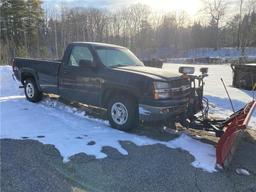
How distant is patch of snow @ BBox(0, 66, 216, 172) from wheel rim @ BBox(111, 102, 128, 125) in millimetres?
224

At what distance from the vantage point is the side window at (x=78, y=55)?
741 cm

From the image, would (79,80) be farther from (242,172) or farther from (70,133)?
(242,172)

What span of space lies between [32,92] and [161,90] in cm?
440

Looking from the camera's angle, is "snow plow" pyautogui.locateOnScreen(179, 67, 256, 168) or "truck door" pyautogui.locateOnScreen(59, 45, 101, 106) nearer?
"snow plow" pyautogui.locateOnScreen(179, 67, 256, 168)

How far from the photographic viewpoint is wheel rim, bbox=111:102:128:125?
6.56 metres

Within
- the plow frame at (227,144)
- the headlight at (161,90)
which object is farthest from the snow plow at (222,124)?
the headlight at (161,90)

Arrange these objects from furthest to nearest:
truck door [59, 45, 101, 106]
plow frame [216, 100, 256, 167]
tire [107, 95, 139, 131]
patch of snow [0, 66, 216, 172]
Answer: truck door [59, 45, 101, 106]
tire [107, 95, 139, 131]
patch of snow [0, 66, 216, 172]
plow frame [216, 100, 256, 167]

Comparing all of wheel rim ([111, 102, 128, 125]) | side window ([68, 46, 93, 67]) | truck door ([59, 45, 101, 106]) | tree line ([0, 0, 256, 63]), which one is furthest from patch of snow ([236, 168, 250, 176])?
tree line ([0, 0, 256, 63])

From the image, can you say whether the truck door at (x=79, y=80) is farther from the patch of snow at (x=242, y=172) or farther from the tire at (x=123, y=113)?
the patch of snow at (x=242, y=172)

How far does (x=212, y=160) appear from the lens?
5262 millimetres

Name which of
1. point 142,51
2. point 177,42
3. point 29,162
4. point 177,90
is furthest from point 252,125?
point 177,42

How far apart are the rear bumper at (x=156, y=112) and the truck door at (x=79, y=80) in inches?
49.0

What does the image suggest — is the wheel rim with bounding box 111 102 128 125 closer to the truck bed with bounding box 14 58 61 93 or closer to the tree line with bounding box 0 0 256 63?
the truck bed with bounding box 14 58 61 93

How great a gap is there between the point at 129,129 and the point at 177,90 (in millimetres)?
1222
